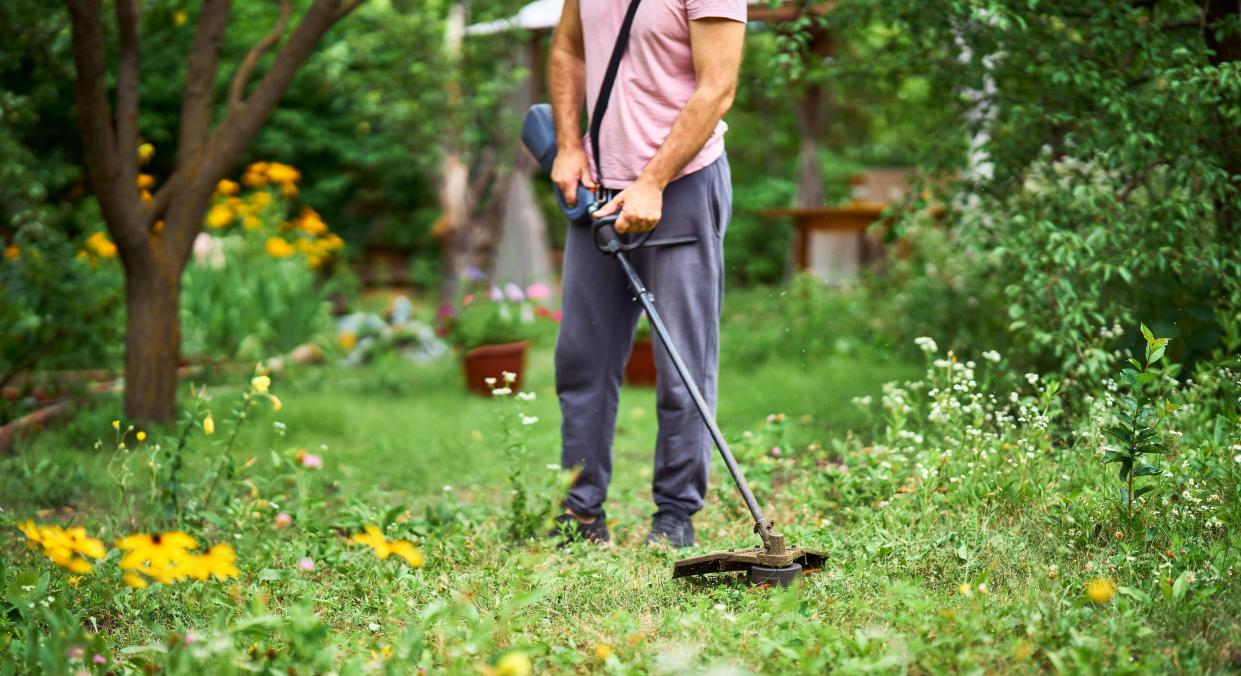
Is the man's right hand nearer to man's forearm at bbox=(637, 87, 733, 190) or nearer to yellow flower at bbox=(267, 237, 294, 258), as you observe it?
man's forearm at bbox=(637, 87, 733, 190)

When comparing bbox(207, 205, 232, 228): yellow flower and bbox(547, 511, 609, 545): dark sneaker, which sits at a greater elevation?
bbox(547, 511, 609, 545): dark sneaker

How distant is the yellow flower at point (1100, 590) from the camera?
179 centimetres

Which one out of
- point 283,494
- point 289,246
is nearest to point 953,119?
point 283,494

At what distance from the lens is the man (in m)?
2.54

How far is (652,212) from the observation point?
8.32 feet

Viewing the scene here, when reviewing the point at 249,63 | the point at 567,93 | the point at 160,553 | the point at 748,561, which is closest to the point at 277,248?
the point at 249,63

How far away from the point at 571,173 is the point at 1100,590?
149 cm

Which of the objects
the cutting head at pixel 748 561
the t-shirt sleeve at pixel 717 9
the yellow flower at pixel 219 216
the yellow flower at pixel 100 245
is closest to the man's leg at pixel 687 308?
the t-shirt sleeve at pixel 717 9

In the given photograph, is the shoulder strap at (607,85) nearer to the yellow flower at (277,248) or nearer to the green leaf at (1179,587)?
the green leaf at (1179,587)

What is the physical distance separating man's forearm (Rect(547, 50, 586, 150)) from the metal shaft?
33cm

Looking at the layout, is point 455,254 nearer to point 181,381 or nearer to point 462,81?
point 462,81

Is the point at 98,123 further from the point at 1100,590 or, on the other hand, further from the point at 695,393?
the point at 1100,590

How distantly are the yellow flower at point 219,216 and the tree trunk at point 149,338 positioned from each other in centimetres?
307

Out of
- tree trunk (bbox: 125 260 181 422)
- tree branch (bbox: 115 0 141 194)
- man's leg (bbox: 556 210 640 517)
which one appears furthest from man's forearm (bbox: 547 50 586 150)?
tree trunk (bbox: 125 260 181 422)
